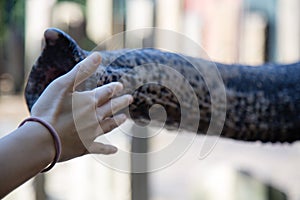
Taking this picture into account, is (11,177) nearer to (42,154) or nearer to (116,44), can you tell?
(42,154)

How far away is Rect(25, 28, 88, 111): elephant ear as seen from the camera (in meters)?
0.55

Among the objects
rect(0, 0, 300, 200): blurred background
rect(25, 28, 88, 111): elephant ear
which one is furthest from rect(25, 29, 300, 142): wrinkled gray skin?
rect(0, 0, 300, 200): blurred background

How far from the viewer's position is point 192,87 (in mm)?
622

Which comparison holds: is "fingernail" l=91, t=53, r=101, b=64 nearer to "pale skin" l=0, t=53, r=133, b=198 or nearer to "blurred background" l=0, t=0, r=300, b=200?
"pale skin" l=0, t=53, r=133, b=198

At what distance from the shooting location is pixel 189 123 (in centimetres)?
64

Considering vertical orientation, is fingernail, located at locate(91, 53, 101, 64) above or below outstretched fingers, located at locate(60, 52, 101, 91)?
above

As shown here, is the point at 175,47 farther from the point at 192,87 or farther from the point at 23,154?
the point at 23,154

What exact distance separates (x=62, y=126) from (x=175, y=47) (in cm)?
98

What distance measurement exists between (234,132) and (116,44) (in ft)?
0.96

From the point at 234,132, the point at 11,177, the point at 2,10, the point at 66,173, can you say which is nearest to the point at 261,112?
the point at 234,132

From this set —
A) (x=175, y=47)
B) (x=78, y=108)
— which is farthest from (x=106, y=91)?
(x=175, y=47)

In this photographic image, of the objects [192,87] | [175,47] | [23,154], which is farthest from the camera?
[175,47]

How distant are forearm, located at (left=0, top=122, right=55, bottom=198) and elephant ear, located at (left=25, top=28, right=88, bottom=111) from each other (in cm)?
8

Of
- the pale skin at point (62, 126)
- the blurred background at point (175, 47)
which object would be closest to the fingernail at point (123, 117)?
the pale skin at point (62, 126)
